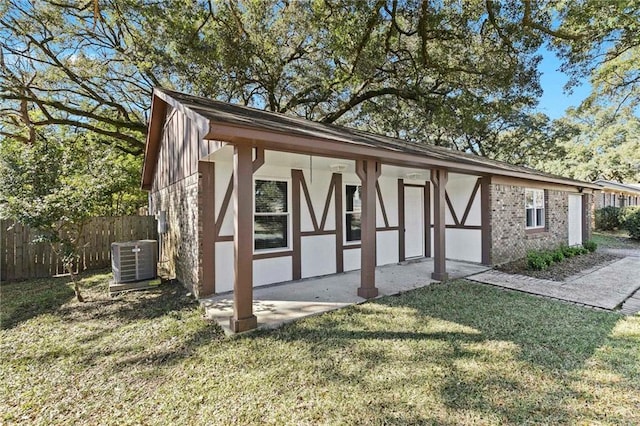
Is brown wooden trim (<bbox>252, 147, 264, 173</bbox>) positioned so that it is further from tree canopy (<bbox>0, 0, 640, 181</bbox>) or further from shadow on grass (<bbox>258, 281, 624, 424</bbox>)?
tree canopy (<bbox>0, 0, 640, 181</bbox>)

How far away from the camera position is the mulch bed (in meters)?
7.48

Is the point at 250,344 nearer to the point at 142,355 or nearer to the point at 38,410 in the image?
the point at 142,355

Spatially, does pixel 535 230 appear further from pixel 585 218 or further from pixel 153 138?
pixel 153 138

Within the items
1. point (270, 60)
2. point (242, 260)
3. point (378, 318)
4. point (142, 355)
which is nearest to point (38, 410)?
point (142, 355)

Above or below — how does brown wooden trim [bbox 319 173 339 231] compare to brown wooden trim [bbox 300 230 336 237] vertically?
above

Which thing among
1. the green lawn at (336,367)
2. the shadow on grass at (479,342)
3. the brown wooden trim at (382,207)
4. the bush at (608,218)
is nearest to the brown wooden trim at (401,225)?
the brown wooden trim at (382,207)

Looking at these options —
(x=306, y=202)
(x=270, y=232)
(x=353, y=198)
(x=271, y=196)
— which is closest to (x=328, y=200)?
(x=306, y=202)

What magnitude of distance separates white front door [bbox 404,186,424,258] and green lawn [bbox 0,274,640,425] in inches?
169

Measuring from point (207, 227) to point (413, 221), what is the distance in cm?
631

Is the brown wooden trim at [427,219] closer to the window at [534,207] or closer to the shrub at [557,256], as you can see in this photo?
the window at [534,207]

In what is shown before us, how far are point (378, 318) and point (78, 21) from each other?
13.8 meters

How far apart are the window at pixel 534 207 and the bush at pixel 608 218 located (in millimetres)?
12802

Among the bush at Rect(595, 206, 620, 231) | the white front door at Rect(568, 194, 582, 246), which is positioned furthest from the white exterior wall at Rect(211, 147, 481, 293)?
the bush at Rect(595, 206, 620, 231)

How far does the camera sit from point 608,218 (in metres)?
19.0
